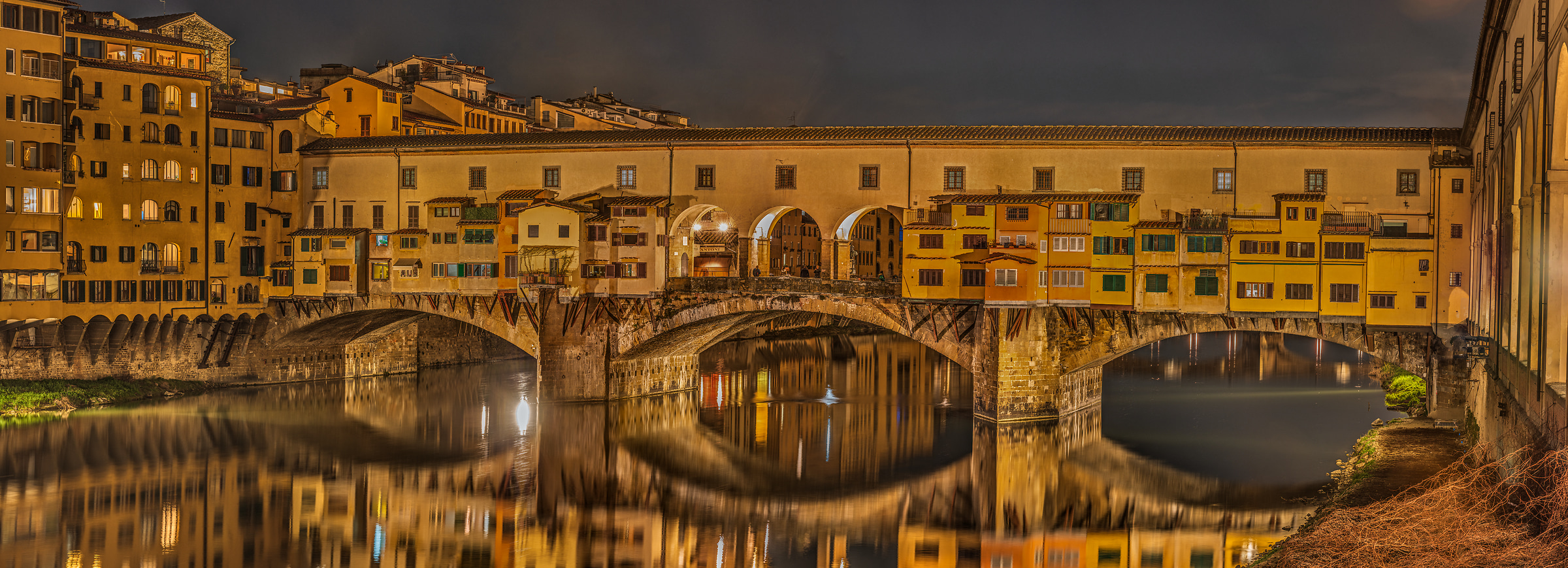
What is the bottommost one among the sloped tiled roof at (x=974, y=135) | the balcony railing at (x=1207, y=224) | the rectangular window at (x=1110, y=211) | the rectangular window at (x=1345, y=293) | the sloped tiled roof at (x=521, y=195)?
the rectangular window at (x=1345, y=293)

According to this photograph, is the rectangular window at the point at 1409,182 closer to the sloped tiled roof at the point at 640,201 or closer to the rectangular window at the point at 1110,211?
the rectangular window at the point at 1110,211

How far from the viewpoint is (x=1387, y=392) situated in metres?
40.8

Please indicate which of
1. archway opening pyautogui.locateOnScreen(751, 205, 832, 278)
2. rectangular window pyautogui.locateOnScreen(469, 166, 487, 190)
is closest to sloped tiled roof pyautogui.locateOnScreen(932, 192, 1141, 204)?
rectangular window pyautogui.locateOnScreen(469, 166, 487, 190)

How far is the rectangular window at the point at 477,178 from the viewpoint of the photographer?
134 ft

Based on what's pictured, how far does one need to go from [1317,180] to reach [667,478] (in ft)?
67.0

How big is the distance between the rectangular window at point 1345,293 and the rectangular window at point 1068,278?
655 cm

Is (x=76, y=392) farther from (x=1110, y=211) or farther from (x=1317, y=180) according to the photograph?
(x=1317, y=180)

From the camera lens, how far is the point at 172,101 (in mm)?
40719

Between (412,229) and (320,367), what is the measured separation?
9.32 meters

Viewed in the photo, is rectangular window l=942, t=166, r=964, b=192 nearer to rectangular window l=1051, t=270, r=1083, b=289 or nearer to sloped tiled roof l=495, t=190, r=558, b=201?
rectangular window l=1051, t=270, r=1083, b=289

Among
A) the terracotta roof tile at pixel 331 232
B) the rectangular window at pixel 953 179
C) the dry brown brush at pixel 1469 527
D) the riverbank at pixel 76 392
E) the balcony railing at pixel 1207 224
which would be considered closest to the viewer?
the dry brown brush at pixel 1469 527

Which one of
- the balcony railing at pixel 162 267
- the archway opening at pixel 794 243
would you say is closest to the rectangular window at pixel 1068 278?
the balcony railing at pixel 162 267

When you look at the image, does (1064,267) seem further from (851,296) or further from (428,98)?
(428,98)

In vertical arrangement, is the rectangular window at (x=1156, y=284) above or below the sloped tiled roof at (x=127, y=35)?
below
